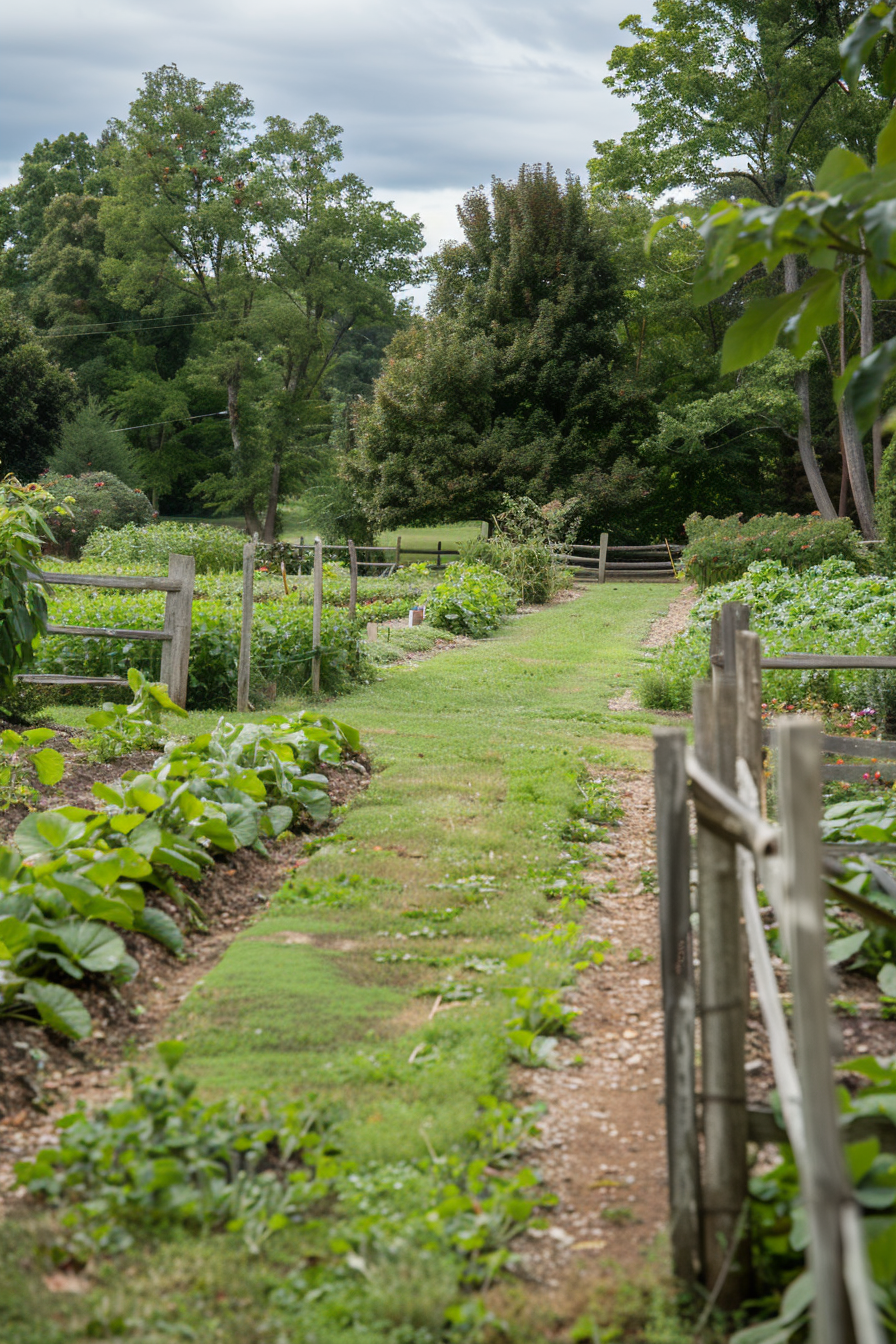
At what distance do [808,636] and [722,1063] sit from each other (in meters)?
8.16

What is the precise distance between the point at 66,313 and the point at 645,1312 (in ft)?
144

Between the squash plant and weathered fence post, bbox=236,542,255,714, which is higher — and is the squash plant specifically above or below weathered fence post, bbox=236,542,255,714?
below

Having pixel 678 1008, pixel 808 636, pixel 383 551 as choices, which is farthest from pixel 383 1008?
pixel 383 551

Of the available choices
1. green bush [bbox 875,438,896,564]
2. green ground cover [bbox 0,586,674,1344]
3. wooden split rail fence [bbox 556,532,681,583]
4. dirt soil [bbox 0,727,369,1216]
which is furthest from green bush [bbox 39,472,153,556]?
dirt soil [bbox 0,727,369,1216]

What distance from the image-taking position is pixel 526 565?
806 inches

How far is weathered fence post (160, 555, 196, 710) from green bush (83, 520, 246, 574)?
1079 cm

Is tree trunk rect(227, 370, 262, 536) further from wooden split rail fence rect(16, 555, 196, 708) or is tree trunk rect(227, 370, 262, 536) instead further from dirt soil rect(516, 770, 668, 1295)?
dirt soil rect(516, 770, 668, 1295)

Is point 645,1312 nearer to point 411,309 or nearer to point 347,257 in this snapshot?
point 347,257

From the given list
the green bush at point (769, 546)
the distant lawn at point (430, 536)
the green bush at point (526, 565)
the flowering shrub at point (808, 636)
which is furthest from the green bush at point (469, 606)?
the distant lawn at point (430, 536)

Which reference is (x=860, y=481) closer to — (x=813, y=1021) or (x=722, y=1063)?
(x=722, y=1063)

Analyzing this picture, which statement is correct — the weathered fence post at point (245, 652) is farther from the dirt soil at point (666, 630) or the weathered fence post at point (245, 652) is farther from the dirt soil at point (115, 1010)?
the dirt soil at point (666, 630)

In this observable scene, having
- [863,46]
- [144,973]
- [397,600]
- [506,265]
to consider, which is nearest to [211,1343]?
[144,973]

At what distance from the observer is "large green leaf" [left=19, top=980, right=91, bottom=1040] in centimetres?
318

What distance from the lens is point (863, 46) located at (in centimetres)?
202
